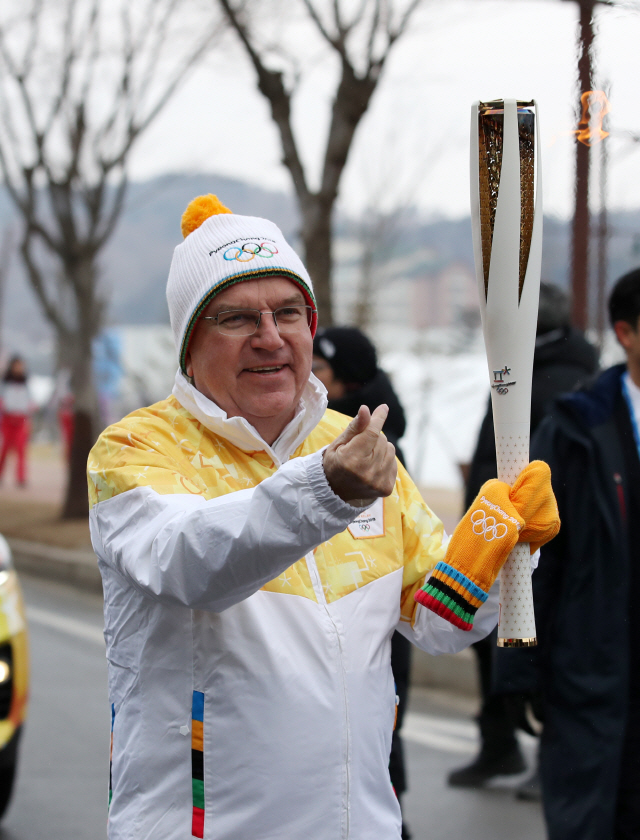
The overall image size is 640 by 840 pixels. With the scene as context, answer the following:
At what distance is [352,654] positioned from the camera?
5.12ft

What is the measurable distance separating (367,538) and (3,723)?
89.1 inches

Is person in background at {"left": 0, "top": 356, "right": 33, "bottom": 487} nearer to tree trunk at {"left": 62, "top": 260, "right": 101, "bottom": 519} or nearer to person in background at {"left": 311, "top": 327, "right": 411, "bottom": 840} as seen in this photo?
tree trunk at {"left": 62, "top": 260, "right": 101, "bottom": 519}

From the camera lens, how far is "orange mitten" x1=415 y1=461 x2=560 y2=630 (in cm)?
154

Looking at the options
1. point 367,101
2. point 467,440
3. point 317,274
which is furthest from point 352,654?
point 467,440

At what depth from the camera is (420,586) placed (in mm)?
1714

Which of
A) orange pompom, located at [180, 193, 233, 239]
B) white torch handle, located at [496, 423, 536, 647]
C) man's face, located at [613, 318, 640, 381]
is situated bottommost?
white torch handle, located at [496, 423, 536, 647]

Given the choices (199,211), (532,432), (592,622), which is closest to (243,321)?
(199,211)

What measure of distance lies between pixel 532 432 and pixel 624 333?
13.8 inches

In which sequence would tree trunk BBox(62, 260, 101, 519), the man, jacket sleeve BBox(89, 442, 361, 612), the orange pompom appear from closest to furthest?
jacket sleeve BBox(89, 442, 361, 612)
the orange pompom
the man
tree trunk BBox(62, 260, 101, 519)

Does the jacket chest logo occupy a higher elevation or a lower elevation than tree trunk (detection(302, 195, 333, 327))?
lower

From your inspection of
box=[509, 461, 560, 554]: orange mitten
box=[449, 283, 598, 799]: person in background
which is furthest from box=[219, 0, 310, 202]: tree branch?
box=[509, 461, 560, 554]: orange mitten

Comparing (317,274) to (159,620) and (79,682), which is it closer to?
(79,682)

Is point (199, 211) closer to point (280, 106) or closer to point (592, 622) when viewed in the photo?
point (592, 622)

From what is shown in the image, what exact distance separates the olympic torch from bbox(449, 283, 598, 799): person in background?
29cm
